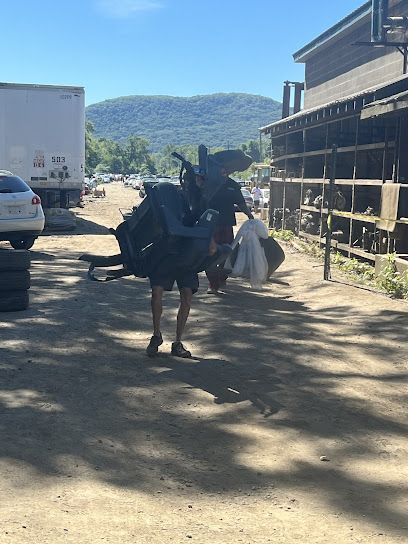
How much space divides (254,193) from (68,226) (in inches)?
546

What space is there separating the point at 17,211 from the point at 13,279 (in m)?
5.65

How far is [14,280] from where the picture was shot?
830 centimetres

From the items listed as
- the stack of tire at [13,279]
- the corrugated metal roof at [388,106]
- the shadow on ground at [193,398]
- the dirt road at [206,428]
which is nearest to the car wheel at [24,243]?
the shadow on ground at [193,398]

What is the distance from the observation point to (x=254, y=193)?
33031 mm

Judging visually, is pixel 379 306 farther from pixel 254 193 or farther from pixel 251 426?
pixel 254 193

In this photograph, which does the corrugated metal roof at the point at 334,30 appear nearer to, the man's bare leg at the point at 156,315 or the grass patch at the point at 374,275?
the grass patch at the point at 374,275

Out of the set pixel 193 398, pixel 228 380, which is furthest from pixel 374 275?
pixel 193 398

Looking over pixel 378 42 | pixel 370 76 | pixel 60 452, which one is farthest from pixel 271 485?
pixel 370 76

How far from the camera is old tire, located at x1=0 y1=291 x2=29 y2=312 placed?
27.2 ft

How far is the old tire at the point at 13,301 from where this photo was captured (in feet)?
27.2

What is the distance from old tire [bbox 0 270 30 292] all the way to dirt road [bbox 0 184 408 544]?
1.16 ft

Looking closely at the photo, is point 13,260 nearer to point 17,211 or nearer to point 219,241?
point 219,241

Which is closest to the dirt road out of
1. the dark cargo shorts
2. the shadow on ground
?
the shadow on ground

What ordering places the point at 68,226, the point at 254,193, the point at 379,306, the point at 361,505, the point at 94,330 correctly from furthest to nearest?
the point at 254,193, the point at 68,226, the point at 379,306, the point at 94,330, the point at 361,505
